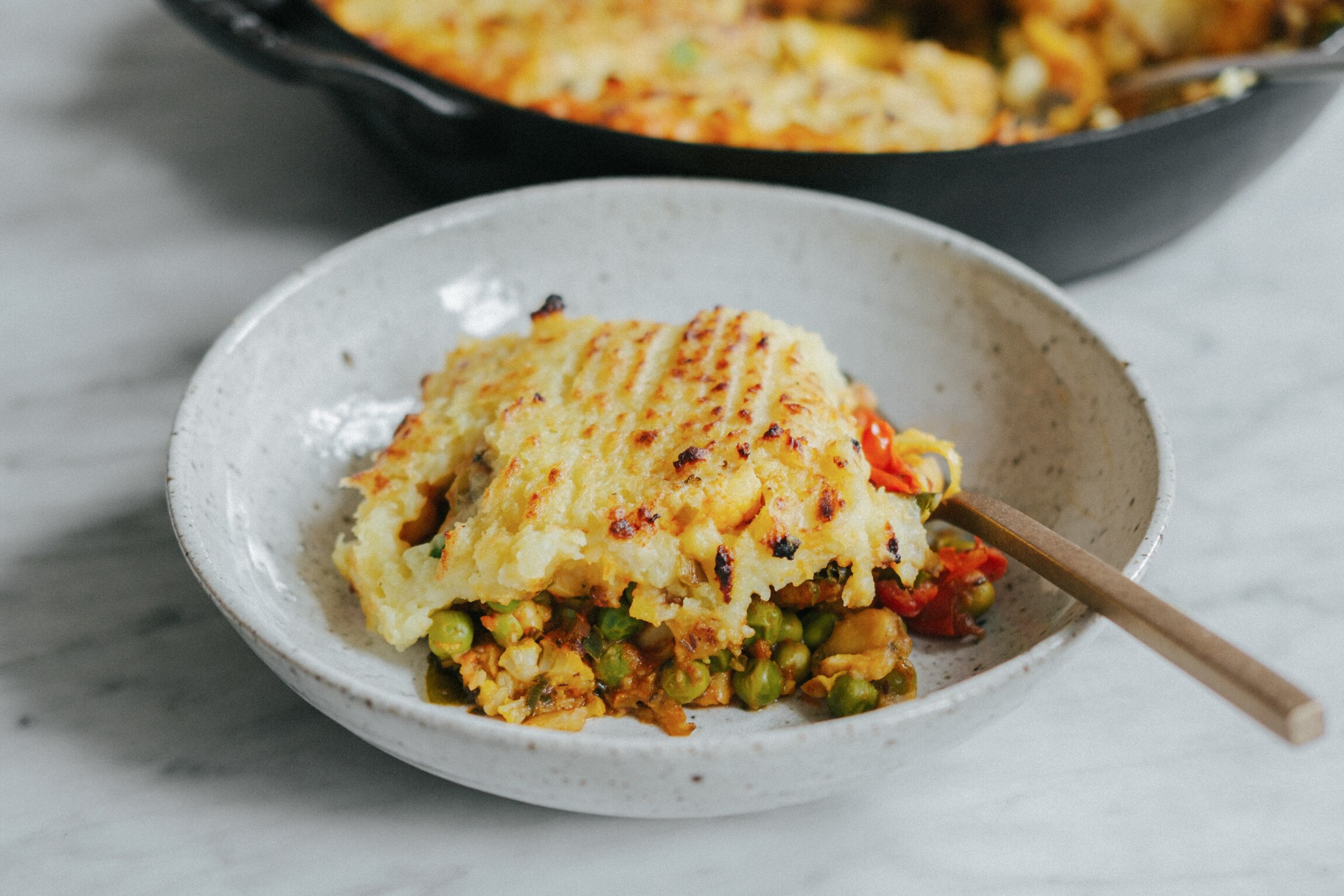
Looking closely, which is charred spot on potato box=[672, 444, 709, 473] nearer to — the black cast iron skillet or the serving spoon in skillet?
the black cast iron skillet

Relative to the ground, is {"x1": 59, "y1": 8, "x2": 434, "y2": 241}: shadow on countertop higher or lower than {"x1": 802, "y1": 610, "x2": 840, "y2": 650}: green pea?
higher

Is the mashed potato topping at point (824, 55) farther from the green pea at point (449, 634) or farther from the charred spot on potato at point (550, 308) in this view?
the green pea at point (449, 634)

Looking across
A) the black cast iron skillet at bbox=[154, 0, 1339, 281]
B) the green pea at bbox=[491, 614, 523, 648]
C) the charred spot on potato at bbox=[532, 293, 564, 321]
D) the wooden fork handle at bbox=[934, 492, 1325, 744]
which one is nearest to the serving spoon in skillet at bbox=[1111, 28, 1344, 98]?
the black cast iron skillet at bbox=[154, 0, 1339, 281]

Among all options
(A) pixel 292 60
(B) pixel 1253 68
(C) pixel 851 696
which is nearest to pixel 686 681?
(C) pixel 851 696

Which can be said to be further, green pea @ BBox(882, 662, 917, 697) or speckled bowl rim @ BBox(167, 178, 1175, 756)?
green pea @ BBox(882, 662, 917, 697)

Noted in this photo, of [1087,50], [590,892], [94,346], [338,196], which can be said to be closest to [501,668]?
[590,892]

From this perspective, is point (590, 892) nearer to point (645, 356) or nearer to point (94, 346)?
point (645, 356)

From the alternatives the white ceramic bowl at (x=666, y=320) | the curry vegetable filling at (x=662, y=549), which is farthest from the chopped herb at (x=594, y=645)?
the white ceramic bowl at (x=666, y=320)
